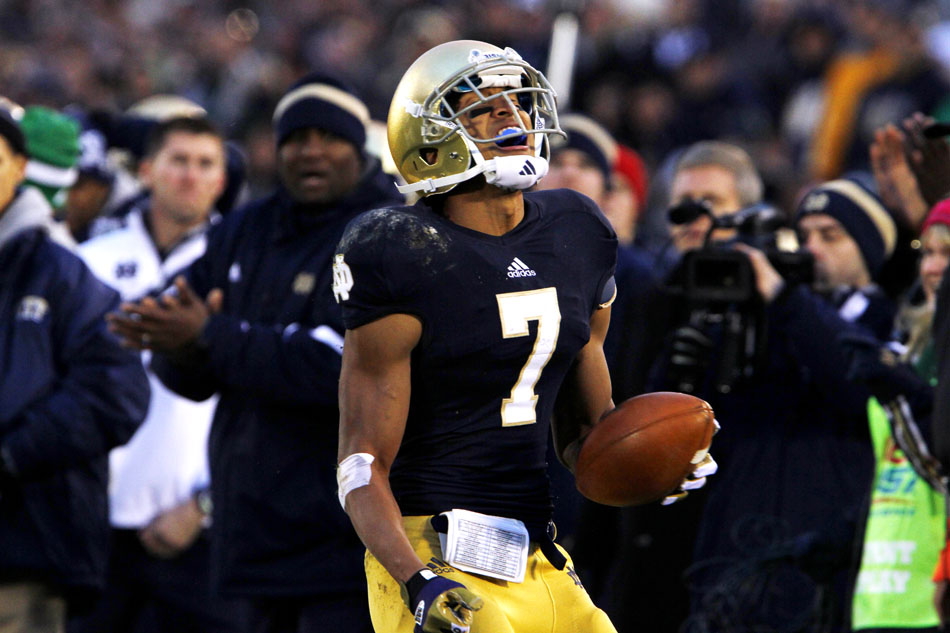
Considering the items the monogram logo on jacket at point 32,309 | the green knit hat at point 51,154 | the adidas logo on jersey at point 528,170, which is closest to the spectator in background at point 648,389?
the monogram logo on jacket at point 32,309

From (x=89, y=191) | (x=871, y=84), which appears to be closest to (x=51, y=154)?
(x=89, y=191)

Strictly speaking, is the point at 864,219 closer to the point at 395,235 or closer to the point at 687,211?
the point at 687,211

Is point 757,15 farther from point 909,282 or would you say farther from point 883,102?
point 909,282

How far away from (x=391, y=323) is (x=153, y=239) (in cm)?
344

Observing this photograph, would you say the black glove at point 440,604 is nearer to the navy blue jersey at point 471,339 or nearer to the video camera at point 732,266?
the navy blue jersey at point 471,339

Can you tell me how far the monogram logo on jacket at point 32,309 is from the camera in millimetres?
4973

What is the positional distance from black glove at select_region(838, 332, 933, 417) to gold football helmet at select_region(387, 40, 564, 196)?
155cm

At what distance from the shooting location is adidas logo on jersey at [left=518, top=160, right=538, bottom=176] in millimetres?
3215

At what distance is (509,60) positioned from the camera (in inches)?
130

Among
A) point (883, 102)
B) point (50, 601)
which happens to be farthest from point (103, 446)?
point (883, 102)

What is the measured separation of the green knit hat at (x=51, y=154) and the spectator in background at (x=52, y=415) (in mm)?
944

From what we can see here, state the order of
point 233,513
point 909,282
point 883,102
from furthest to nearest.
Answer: point 883,102, point 909,282, point 233,513

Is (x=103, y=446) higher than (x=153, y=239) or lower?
lower

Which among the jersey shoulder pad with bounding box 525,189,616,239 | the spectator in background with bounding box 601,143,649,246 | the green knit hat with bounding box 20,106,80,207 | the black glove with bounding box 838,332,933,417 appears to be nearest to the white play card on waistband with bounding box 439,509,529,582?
the jersey shoulder pad with bounding box 525,189,616,239
